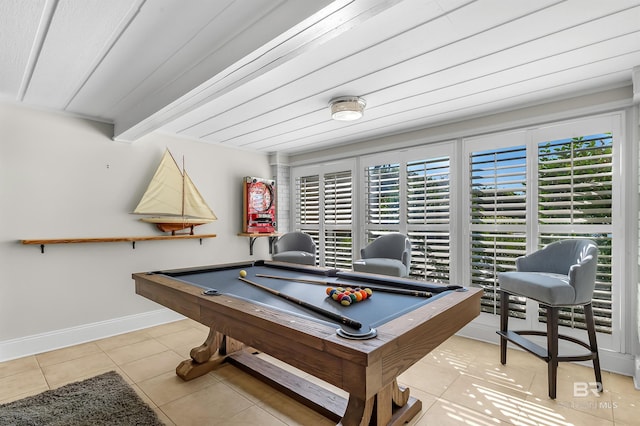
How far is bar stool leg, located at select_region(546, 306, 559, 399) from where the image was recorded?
223 cm

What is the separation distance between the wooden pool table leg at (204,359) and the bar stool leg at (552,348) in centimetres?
244

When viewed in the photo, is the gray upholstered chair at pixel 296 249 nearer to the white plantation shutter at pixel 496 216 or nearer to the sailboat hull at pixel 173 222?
the sailboat hull at pixel 173 222

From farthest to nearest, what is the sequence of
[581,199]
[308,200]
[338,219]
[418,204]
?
[308,200], [338,219], [418,204], [581,199]

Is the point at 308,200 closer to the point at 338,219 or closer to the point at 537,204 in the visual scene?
the point at 338,219

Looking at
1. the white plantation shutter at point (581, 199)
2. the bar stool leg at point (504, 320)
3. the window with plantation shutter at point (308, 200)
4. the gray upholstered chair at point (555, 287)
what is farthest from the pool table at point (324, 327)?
the window with plantation shutter at point (308, 200)

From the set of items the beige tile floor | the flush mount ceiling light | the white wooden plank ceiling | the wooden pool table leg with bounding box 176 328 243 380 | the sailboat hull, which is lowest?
the beige tile floor

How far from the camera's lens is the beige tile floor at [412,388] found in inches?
79.4

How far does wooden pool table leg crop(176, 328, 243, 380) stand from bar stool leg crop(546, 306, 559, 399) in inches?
95.9

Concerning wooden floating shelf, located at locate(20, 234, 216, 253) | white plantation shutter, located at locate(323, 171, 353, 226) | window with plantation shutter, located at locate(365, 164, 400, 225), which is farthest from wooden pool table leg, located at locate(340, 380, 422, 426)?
wooden floating shelf, located at locate(20, 234, 216, 253)

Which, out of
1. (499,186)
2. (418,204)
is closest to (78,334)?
(418,204)

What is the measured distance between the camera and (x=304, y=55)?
82.8 inches

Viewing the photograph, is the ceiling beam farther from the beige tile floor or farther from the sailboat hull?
the beige tile floor

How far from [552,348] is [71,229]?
4.32 metres

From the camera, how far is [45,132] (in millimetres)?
3115
